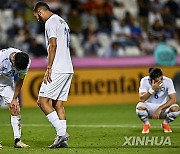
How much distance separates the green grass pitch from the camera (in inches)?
408

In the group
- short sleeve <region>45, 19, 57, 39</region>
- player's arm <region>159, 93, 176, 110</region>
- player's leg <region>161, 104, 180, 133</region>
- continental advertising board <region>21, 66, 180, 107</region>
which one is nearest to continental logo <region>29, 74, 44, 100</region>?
continental advertising board <region>21, 66, 180, 107</region>

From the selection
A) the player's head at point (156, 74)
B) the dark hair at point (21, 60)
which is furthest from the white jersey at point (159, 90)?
the dark hair at point (21, 60)

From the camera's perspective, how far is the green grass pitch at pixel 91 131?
10352mm

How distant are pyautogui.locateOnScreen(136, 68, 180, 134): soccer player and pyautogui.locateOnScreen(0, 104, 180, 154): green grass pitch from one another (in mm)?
310

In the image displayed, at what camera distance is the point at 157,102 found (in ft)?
43.3

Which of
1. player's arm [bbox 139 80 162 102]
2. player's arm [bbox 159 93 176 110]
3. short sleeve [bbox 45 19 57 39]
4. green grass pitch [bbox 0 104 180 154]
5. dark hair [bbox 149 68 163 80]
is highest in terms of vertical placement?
short sleeve [bbox 45 19 57 39]

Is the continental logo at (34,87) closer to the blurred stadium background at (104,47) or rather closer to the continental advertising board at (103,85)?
the blurred stadium background at (104,47)

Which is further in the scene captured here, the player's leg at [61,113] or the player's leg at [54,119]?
the player's leg at [61,113]

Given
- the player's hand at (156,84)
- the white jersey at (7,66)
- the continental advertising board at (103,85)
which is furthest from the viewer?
the continental advertising board at (103,85)

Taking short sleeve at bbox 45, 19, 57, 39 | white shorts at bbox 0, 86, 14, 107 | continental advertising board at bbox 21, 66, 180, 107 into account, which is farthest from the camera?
continental advertising board at bbox 21, 66, 180, 107

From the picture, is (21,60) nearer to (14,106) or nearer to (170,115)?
(14,106)

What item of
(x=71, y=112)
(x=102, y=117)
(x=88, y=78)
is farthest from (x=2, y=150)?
(x=88, y=78)

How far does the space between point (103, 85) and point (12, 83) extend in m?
9.52

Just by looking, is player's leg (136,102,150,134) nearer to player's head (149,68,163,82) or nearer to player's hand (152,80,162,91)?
player's hand (152,80,162,91)
